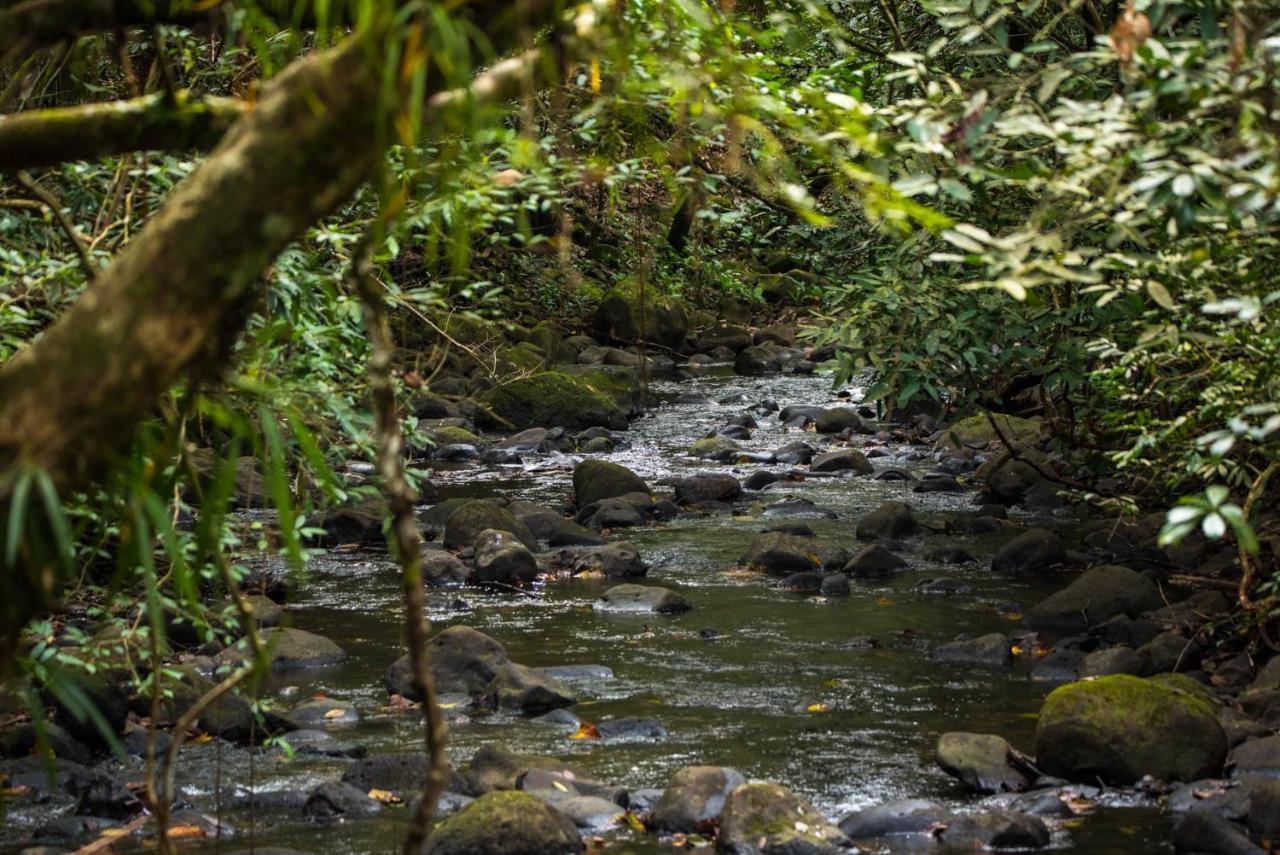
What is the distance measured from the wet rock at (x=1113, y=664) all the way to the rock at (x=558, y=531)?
4.26m

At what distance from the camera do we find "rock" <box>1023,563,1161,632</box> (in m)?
8.15

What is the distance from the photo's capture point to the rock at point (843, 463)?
1351 cm

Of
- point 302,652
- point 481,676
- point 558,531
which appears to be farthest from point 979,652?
point 558,531

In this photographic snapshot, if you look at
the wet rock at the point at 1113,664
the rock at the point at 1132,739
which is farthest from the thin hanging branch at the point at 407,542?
the wet rock at the point at 1113,664

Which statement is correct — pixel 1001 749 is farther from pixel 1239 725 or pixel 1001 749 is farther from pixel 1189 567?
pixel 1189 567

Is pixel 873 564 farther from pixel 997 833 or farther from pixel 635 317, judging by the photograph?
pixel 635 317

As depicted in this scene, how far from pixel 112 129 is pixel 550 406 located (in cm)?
1332

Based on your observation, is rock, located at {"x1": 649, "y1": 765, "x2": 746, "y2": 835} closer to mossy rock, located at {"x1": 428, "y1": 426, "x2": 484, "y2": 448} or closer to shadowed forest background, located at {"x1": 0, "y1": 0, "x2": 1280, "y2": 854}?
shadowed forest background, located at {"x1": 0, "y1": 0, "x2": 1280, "y2": 854}

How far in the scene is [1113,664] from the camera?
7.11m

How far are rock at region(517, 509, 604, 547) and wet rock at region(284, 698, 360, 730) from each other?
3915mm

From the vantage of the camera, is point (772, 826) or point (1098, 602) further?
point (1098, 602)

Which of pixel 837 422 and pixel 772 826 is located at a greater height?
pixel 772 826

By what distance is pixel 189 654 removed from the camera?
7594 mm

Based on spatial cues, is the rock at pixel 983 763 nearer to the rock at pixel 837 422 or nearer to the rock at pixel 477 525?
the rock at pixel 477 525
